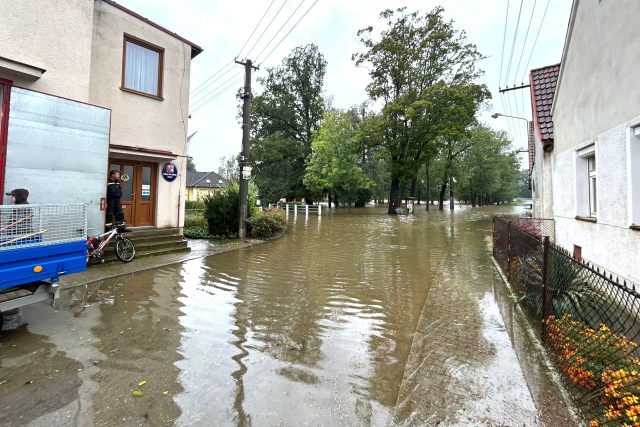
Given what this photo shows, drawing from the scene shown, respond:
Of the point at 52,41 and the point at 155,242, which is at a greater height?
the point at 52,41

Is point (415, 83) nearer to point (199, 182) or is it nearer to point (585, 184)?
point (585, 184)

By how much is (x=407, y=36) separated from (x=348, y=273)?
27375mm

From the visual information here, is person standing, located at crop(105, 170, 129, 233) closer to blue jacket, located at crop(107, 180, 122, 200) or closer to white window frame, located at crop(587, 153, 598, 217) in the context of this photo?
blue jacket, located at crop(107, 180, 122, 200)

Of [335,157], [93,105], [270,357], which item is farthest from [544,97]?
[335,157]

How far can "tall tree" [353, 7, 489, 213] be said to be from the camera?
2770cm

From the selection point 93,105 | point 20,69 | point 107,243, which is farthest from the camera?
point 107,243

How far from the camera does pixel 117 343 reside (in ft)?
13.1

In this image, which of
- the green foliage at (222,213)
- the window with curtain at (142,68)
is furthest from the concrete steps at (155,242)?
the window with curtain at (142,68)

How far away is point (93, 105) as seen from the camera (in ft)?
19.6

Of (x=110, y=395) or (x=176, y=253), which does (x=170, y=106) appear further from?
(x=110, y=395)

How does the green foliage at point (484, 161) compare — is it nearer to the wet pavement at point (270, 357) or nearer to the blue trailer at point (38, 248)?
the wet pavement at point (270, 357)

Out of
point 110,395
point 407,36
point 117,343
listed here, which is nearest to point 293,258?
point 117,343

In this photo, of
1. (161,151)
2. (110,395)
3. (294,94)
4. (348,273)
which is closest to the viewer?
(110,395)

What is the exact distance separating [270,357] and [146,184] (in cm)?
906
